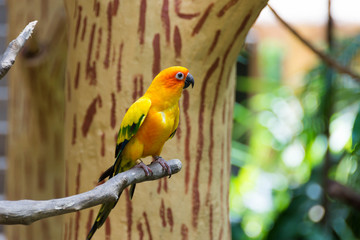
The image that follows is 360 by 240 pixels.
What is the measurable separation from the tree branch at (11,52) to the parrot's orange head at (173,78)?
8.2 inches

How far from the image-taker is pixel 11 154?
2.34m

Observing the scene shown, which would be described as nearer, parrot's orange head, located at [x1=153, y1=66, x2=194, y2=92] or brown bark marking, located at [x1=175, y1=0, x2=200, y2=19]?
parrot's orange head, located at [x1=153, y1=66, x2=194, y2=92]

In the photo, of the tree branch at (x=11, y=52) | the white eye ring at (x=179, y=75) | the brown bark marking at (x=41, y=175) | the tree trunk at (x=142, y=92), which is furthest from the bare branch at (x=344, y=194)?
the tree branch at (x=11, y=52)

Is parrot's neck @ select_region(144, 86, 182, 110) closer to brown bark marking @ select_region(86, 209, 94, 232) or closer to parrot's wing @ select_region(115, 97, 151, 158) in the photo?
parrot's wing @ select_region(115, 97, 151, 158)

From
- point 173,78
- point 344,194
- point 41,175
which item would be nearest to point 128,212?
point 173,78

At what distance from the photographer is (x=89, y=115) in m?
1.38

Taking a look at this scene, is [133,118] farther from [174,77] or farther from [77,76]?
[77,76]

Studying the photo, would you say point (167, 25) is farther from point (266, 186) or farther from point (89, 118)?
point (266, 186)

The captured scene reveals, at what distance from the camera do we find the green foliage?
104 inches

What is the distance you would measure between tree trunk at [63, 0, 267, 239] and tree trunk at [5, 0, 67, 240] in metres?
0.63

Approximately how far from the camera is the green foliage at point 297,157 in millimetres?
2652

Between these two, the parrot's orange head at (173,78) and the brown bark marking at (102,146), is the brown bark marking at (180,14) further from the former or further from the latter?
the parrot's orange head at (173,78)

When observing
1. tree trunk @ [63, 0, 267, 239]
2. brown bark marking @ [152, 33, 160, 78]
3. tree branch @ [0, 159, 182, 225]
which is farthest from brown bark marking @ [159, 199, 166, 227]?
tree branch @ [0, 159, 182, 225]

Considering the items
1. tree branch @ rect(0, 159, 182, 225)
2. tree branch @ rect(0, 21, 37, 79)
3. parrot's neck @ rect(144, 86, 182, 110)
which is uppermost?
tree branch @ rect(0, 21, 37, 79)
